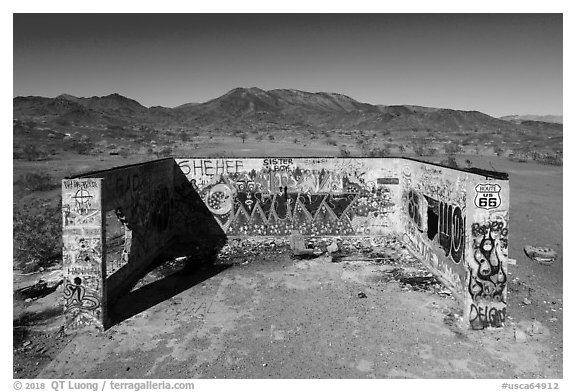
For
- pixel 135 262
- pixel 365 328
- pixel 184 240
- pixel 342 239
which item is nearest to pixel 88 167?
pixel 184 240

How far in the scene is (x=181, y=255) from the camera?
13.1 meters

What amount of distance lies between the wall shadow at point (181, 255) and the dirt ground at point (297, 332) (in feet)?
0.23

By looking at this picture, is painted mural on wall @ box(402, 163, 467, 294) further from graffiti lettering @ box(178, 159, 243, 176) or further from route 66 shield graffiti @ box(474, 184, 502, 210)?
graffiti lettering @ box(178, 159, 243, 176)

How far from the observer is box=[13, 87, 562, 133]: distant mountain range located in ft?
187

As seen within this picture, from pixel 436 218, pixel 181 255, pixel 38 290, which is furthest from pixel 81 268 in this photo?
pixel 436 218

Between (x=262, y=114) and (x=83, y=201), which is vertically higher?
(x=262, y=114)

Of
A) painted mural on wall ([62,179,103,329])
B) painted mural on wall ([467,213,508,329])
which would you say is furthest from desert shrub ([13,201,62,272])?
painted mural on wall ([467,213,508,329])

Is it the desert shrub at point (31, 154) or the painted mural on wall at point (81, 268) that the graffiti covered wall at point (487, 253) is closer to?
the painted mural on wall at point (81, 268)

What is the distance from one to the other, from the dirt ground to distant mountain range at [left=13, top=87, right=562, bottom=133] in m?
40.7

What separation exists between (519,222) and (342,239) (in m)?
6.39

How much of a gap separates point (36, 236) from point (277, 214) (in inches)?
311

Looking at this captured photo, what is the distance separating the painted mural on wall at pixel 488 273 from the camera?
321 inches

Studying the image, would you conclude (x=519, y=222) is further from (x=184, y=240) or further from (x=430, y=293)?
(x=184, y=240)

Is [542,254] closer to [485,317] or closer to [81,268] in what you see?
[485,317]
